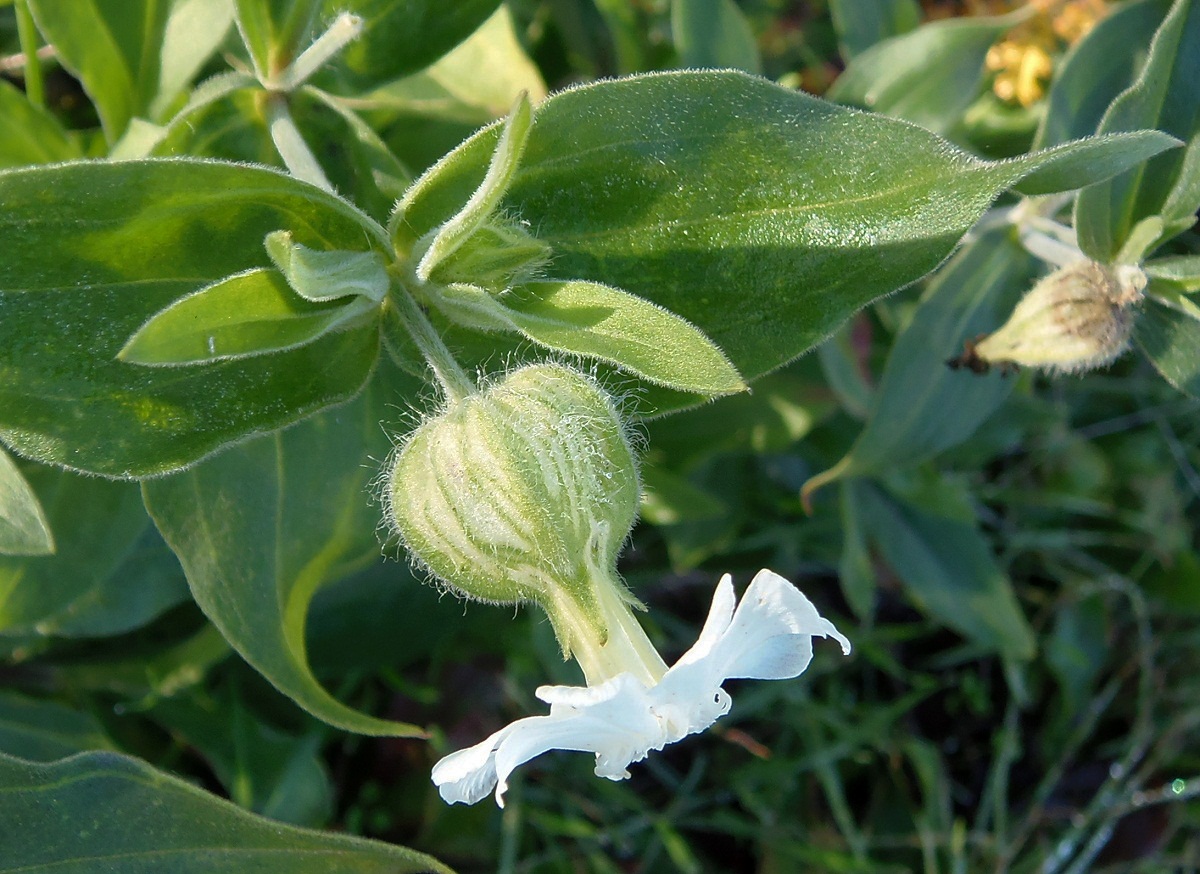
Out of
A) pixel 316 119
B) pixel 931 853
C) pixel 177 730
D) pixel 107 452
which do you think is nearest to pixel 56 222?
pixel 107 452

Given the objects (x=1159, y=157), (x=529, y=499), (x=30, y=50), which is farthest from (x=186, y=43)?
(x=1159, y=157)

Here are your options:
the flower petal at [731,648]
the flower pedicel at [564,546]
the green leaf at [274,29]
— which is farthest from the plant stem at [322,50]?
the flower petal at [731,648]

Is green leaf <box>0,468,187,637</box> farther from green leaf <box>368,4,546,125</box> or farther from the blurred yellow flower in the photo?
the blurred yellow flower

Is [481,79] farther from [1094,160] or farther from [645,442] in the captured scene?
[1094,160]

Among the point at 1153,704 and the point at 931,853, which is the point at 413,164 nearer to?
the point at 931,853

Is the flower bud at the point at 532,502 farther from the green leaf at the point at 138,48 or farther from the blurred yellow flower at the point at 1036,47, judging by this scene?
the blurred yellow flower at the point at 1036,47

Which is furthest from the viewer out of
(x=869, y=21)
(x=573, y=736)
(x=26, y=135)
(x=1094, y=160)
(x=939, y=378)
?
(x=869, y=21)

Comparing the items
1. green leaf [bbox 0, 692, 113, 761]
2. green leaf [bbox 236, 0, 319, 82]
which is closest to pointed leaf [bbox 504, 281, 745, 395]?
green leaf [bbox 236, 0, 319, 82]
